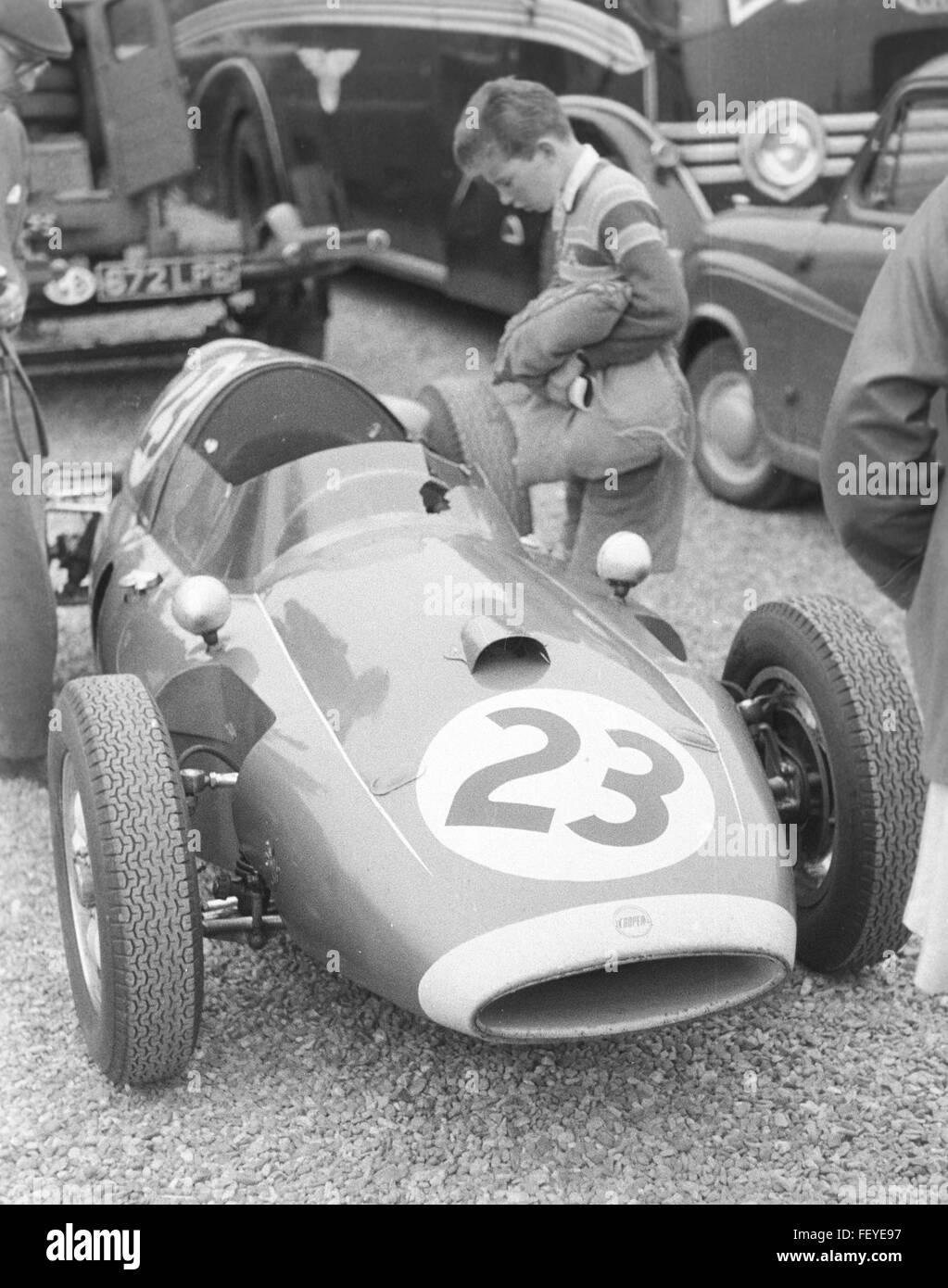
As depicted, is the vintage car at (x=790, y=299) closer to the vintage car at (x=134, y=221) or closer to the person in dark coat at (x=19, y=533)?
the vintage car at (x=134, y=221)

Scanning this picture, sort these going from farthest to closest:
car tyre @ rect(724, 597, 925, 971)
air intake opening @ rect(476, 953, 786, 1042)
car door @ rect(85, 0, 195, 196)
Result: 1. car door @ rect(85, 0, 195, 196)
2. car tyre @ rect(724, 597, 925, 971)
3. air intake opening @ rect(476, 953, 786, 1042)

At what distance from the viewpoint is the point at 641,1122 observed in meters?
3.20

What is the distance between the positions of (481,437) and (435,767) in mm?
1848

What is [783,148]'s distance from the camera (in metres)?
7.33

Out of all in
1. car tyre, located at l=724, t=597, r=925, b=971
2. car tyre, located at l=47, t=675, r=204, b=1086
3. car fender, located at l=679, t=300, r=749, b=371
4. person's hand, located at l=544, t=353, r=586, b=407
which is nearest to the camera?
car tyre, located at l=47, t=675, r=204, b=1086

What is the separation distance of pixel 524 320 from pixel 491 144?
48cm

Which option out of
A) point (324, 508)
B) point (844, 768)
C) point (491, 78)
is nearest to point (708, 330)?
point (491, 78)

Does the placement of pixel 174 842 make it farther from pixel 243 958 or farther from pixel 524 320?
pixel 524 320

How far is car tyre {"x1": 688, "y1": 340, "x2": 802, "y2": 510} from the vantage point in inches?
278

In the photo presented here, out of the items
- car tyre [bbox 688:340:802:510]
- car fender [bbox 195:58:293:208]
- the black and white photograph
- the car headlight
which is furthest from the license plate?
the black and white photograph

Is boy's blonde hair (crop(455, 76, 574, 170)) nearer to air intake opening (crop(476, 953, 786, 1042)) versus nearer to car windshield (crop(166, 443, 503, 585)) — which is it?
car windshield (crop(166, 443, 503, 585))

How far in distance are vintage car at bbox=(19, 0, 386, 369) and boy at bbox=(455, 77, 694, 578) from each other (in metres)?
3.26

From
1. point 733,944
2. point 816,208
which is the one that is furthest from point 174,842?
point 816,208

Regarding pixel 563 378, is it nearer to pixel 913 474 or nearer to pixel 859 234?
pixel 913 474
